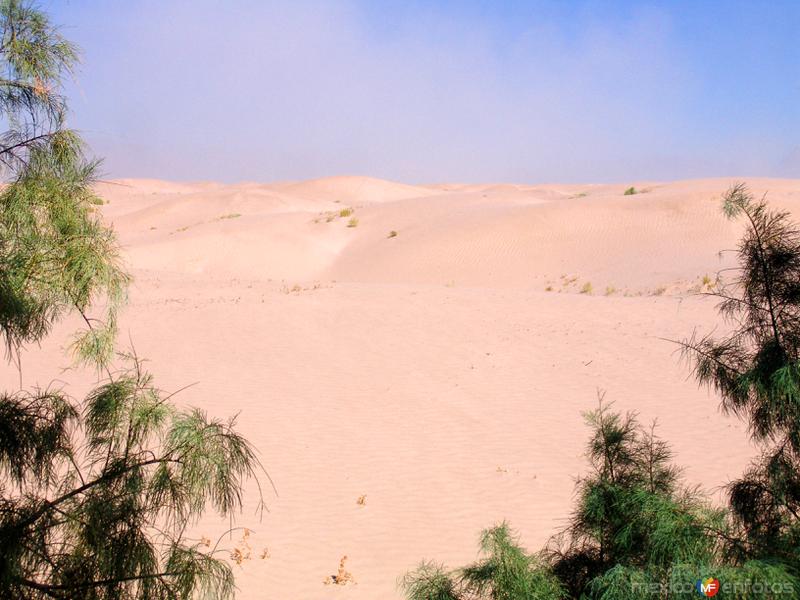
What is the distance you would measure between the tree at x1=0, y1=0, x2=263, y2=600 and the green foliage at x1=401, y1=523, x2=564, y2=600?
142 cm

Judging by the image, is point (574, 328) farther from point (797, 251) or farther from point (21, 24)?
point (21, 24)

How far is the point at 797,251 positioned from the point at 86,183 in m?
4.22

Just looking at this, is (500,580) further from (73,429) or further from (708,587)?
(73,429)

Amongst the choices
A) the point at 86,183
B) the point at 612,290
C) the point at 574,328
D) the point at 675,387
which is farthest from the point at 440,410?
the point at 612,290

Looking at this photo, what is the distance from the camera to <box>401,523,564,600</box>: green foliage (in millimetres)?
3896

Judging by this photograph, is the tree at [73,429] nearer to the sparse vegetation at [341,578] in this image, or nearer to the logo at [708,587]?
the logo at [708,587]

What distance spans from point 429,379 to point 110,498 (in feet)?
32.8

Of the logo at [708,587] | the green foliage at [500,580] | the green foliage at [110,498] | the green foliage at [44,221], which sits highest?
the green foliage at [44,221]

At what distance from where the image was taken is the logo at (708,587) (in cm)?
276

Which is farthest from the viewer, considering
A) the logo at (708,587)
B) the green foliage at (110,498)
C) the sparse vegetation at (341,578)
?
the sparse vegetation at (341,578)

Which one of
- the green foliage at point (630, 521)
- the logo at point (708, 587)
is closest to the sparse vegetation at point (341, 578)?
the green foliage at point (630, 521)

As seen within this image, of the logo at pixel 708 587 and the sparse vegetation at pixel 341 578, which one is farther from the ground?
the logo at pixel 708 587

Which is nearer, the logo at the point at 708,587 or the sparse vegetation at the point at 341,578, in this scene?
the logo at the point at 708,587

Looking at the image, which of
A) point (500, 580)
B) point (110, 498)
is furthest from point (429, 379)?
point (110, 498)
